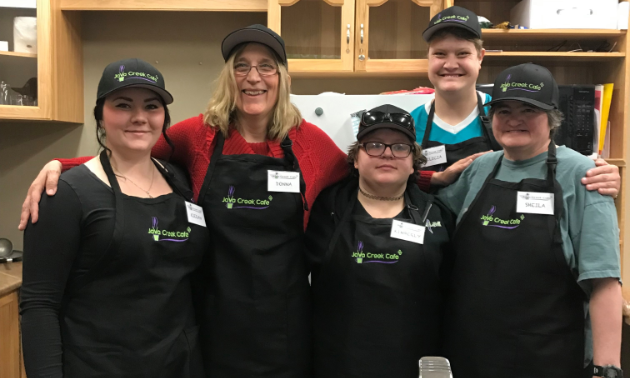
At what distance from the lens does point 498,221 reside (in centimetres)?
135

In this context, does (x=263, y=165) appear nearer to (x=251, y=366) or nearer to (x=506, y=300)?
(x=251, y=366)

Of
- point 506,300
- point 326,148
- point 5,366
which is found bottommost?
point 5,366

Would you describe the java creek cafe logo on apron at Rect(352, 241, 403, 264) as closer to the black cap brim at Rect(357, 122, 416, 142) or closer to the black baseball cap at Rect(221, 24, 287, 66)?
the black cap brim at Rect(357, 122, 416, 142)

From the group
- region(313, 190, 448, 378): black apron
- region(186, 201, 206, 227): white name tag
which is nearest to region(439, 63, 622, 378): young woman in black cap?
region(313, 190, 448, 378): black apron

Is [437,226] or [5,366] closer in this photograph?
[437,226]

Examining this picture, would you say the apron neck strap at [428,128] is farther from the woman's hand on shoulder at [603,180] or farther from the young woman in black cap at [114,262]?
the young woman in black cap at [114,262]

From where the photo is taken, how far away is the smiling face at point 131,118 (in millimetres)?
1256

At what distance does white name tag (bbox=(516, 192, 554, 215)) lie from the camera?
1.28m

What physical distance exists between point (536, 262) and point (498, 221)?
0.15 meters

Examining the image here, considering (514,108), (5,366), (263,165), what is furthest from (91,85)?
(514,108)

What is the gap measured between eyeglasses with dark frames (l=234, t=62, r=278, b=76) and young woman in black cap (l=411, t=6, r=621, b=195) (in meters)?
0.61

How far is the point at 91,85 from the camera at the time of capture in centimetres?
291

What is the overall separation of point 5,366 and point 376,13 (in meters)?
2.43

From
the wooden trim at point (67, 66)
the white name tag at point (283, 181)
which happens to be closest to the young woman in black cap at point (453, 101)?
the white name tag at point (283, 181)
